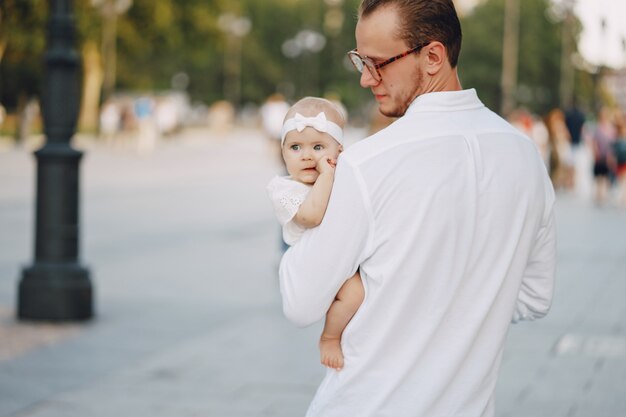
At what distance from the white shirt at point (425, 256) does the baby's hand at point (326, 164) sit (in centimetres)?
20

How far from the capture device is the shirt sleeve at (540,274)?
7.84ft

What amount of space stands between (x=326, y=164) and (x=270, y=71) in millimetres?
98451

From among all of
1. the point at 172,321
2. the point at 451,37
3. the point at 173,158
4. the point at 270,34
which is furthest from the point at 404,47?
the point at 270,34

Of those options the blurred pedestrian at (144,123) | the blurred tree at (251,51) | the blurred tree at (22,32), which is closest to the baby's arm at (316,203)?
the blurred pedestrian at (144,123)

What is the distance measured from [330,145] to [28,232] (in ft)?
36.4

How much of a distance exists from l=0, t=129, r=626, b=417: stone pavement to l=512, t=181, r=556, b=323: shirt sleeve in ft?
9.46

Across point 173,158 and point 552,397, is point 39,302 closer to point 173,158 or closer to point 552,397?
point 552,397

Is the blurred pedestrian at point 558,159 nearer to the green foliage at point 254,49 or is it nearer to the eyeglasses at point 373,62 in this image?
the eyeglasses at point 373,62

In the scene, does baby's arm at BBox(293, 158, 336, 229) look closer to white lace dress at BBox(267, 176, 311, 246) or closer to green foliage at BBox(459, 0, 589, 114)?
white lace dress at BBox(267, 176, 311, 246)

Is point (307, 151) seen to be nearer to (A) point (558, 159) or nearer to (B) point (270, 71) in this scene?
(A) point (558, 159)

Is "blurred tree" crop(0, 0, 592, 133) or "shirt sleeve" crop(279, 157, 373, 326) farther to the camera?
"blurred tree" crop(0, 0, 592, 133)

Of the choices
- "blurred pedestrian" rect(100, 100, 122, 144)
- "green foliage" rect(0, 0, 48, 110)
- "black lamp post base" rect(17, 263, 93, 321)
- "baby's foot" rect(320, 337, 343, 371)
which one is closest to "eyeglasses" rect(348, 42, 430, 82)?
"baby's foot" rect(320, 337, 343, 371)

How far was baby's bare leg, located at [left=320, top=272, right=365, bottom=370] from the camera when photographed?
2182 millimetres

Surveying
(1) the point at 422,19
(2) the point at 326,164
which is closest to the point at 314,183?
(2) the point at 326,164
